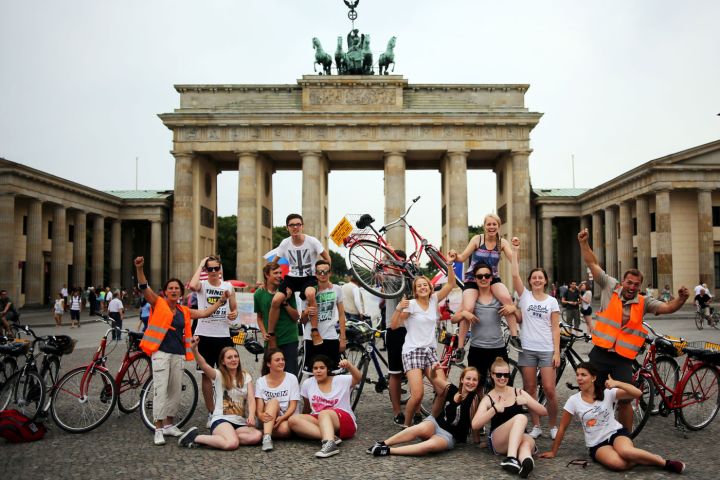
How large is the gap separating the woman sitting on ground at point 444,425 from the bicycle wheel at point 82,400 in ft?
12.9

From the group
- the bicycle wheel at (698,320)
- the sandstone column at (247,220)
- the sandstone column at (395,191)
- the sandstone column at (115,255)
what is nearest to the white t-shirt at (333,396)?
the bicycle wheel at (698,320)

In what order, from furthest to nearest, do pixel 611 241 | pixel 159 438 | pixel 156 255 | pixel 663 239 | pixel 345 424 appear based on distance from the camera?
pixel 156 255 < pixel 611 241 < pixel 663 239 < pixel 345 424 < pixel 159 438

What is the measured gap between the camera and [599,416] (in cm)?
700

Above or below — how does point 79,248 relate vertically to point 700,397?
above

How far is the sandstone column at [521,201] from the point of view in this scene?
48.6 metres

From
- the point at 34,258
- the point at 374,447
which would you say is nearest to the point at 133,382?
the point at 374,447

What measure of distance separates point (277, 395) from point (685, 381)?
5.41 m

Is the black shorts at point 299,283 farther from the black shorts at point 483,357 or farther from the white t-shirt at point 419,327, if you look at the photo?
the black shorts at point 483,357

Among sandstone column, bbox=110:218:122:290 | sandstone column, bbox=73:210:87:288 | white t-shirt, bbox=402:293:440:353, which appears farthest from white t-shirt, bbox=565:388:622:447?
sandstone column, bbox=110:218:122:290

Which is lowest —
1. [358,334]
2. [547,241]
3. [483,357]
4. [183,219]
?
[483,357]

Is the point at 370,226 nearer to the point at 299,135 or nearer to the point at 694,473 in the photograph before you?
the point at 694,473

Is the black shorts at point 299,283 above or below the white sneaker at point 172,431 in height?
above

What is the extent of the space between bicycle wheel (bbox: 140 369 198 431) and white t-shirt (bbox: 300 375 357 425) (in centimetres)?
182

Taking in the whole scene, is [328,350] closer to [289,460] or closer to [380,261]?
[289,460]
